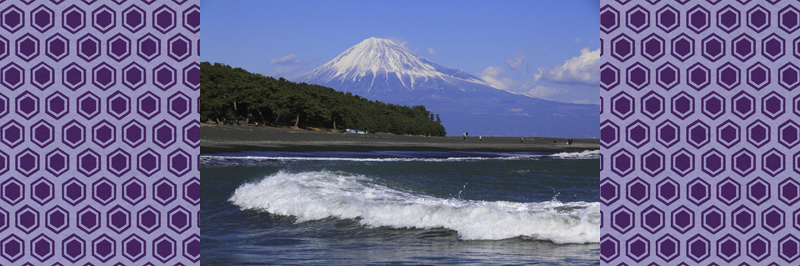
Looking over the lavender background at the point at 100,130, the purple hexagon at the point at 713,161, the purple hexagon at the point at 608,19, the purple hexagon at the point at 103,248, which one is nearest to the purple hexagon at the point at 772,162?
the purple hexagon at the point at 713,161

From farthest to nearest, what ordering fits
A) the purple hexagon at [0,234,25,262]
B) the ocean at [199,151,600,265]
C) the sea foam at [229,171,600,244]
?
1. the sea foam at [229,171,600,244]
2. the ocean at [199,151,600,265]
3. the purple hexagon at [0,234,25,262]

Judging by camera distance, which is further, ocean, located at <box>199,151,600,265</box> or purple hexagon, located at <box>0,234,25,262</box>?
ocean, located at <box>199,151,600,265</box>

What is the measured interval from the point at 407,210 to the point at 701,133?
886 centimetres

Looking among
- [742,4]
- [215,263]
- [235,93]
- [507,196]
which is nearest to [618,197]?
[742,4]

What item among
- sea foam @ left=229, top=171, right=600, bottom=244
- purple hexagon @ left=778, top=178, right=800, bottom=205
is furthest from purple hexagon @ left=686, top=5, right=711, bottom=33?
sea foam @ left=229, top=171, right=600, bottom=244

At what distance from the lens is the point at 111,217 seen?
4.07 meters

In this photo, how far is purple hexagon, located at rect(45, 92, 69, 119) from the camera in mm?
4027

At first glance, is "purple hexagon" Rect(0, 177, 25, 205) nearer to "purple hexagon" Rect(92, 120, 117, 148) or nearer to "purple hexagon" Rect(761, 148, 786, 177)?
"purple hexagon" Rect(92, 120, 117, 148)

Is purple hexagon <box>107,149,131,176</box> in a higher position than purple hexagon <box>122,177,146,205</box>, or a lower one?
higher

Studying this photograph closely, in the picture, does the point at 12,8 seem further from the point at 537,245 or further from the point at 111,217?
the point at 537,245

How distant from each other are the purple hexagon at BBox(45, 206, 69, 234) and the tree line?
69549 millimetres

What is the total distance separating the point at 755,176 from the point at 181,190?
345 cm

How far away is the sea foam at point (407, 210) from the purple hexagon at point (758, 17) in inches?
255

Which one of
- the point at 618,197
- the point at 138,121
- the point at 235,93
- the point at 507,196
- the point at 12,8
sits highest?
the point at 235,93
